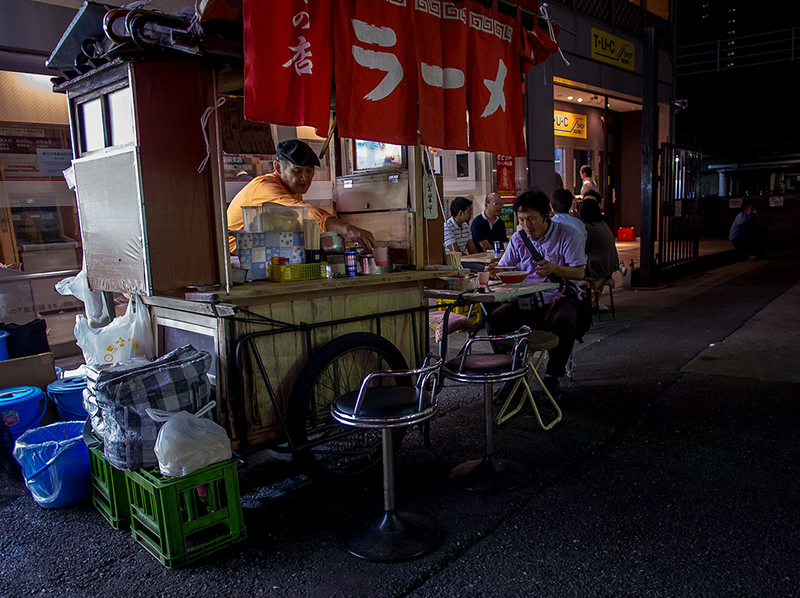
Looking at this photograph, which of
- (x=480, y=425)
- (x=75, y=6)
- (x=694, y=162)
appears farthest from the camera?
(x=694, y=162)

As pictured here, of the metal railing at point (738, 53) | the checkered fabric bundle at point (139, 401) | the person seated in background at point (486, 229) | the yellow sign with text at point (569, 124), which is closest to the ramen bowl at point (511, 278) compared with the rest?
the checkered fabric bundle at point (139, 401)

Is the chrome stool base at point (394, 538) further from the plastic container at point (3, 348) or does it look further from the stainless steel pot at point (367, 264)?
the plastic container at point (3, 348)

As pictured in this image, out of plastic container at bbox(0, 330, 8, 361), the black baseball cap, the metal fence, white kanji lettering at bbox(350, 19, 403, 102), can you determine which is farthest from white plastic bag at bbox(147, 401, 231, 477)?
the metal fence

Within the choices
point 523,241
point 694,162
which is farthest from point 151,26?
point 694,162

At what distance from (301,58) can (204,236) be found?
130 cm

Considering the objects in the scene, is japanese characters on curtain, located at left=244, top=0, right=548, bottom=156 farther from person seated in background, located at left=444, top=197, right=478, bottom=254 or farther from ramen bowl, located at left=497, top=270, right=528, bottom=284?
person seated in background, located at left=444, top=197, right=478, bottom=254

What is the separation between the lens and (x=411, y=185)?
445 cm

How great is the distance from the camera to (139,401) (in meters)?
3.04

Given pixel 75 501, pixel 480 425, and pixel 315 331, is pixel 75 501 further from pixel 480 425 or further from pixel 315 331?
pixel 480 425

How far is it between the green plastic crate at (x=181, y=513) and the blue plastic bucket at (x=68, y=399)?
5.75 ft

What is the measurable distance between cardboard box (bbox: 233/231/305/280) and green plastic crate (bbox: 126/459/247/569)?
1.34 metres

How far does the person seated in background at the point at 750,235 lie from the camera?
1731cm

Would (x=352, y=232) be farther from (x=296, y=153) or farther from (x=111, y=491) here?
(x=111, y=491)

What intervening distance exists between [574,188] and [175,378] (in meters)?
16.7
